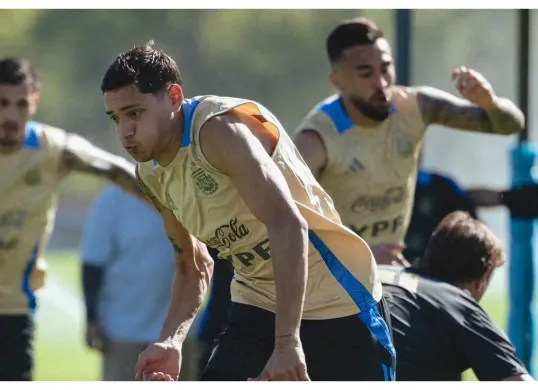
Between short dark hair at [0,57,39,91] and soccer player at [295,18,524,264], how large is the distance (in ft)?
5.09

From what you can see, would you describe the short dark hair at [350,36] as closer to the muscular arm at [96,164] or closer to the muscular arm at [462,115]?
the muscular arm at [462,115]

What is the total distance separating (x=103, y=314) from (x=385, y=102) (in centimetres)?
305

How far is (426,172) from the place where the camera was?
22.8 feet

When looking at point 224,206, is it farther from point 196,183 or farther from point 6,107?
point 6,107

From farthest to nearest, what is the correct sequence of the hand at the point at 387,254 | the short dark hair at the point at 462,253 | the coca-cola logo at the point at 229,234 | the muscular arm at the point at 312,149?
the muscular arm at the point at 312,149
the hand at the point at 387,254
the short dark hair at the point at 462,253
the coca-cola logo at the point at 229,234

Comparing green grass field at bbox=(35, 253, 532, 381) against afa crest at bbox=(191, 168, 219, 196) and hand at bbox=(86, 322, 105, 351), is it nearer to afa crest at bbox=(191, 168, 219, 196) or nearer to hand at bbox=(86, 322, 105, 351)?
hand at bbox=(86, 322, 105, 351)

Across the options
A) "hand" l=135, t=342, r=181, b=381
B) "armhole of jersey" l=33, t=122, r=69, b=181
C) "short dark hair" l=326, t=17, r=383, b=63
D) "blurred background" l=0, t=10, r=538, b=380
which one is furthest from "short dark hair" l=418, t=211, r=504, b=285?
"blurred background" l=0, t=10, r=538, b=380

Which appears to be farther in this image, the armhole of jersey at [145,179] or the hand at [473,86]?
the hand at [473,86]

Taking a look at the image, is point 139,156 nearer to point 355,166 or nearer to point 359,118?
point 355,166

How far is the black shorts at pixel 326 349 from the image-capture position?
4281 millimetres

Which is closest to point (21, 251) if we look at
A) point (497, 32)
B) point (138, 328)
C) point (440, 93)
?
point (138, 328)

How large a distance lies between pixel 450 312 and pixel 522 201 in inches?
99.2

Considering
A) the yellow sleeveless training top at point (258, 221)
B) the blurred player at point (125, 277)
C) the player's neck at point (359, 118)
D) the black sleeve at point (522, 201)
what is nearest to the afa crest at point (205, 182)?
the yellow sleeveless training top at point (258, 221)

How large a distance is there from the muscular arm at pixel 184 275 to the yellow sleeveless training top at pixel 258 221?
0.15m
